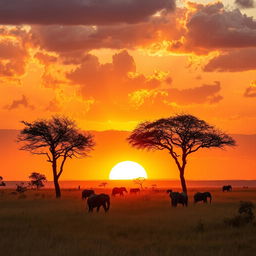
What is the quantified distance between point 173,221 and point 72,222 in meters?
5.55

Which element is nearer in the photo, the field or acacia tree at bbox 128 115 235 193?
the field

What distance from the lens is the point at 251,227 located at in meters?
26.2

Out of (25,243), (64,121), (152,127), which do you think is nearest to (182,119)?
(152,127)

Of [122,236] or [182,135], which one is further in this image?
[182,135]

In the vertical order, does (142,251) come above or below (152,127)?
below

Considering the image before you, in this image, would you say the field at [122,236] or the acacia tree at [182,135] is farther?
the acacia tree at [182,135]

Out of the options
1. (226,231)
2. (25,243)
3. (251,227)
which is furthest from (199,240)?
(25,243)

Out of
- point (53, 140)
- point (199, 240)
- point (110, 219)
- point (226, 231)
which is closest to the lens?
point (199, 240)

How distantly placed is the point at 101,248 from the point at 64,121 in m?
51.0

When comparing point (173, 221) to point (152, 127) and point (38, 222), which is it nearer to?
point (38, 222)

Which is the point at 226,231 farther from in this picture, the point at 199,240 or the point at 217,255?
the point at 217,255

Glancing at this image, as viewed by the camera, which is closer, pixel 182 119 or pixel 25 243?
pixel 25 243

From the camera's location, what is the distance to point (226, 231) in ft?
81.8

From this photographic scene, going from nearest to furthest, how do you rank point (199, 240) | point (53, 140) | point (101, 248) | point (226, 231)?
point (101, 248) < point (199, 240) < point (226, 231) < point (53, 140)
